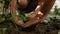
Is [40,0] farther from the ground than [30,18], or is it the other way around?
[40,0]

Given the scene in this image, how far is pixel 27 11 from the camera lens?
1.38m

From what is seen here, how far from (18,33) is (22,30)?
2.6 inches

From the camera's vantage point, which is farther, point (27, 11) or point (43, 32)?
point (27, 11)

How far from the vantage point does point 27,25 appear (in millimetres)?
1204

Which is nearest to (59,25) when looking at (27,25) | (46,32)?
(46,32)

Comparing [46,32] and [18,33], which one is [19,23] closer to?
[18,33]

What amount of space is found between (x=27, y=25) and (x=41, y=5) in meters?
0.16

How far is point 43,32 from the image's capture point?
1.20 meters

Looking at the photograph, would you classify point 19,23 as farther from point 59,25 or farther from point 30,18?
point 59,25

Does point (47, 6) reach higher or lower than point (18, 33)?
higher

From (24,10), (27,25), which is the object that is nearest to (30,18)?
(27,25)

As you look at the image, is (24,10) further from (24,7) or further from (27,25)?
(27,25)

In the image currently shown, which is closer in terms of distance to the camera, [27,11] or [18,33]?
[18,33]

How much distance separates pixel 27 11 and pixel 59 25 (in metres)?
0.27
